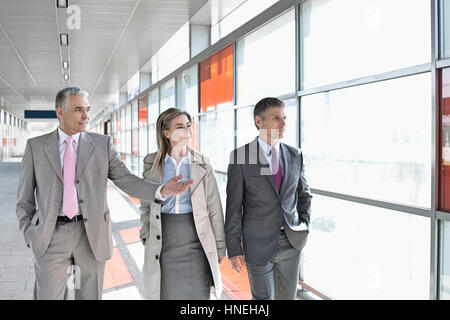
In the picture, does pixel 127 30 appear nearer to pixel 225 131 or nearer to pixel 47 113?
pixel 225 131

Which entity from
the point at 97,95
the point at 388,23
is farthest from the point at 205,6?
the point at 97,95

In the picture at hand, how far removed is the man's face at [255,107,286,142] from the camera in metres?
2.64

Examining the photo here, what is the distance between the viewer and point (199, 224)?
254 centimetres

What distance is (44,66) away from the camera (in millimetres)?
13125

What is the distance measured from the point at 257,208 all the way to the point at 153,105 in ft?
38.8

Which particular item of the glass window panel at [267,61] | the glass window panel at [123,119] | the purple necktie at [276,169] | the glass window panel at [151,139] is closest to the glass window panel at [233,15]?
the glass window panel at [267,61]

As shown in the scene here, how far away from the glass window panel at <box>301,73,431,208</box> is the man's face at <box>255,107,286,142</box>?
1.07 meters

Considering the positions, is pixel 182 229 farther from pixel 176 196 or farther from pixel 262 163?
pixel 262 163

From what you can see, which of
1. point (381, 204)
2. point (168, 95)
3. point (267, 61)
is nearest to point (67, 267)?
point (381, 204)

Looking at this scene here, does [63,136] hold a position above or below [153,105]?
below

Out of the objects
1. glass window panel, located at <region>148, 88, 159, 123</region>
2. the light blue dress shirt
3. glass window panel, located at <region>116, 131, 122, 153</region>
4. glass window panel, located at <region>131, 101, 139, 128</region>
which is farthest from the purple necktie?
glass window panel, located at <region>116, 131, 122, 153</region>

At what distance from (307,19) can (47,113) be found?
1296 inches

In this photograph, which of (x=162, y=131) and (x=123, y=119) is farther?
(x=123, y=119)

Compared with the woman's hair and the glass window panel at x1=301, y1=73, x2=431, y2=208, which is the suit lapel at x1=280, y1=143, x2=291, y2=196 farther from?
the glass window panel at x1=301, y1=73, x2=431, y2=208
